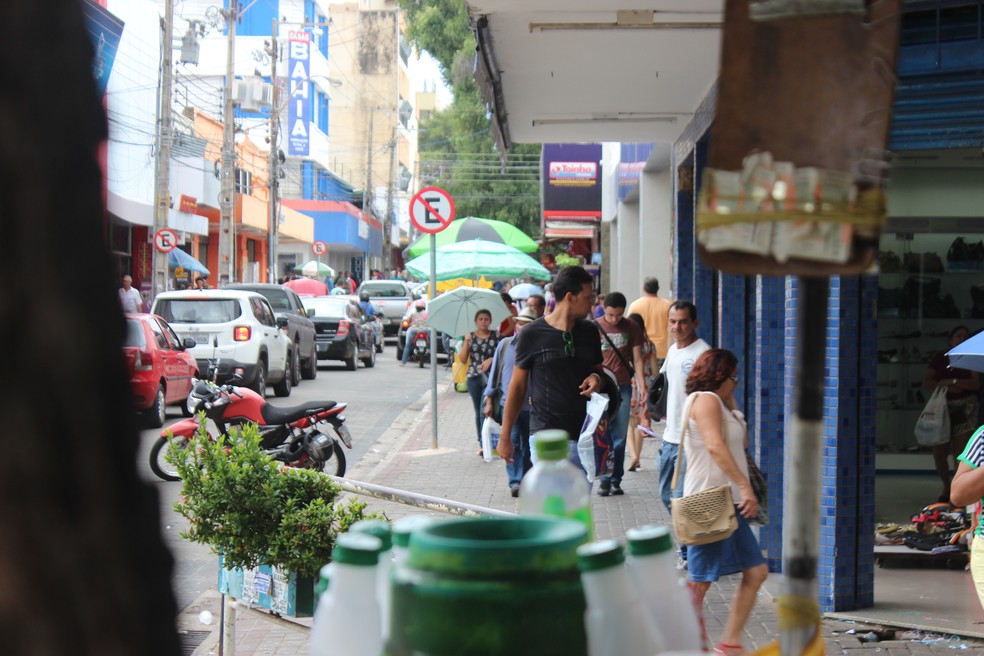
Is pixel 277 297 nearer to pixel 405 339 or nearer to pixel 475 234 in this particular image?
pixel 405 339

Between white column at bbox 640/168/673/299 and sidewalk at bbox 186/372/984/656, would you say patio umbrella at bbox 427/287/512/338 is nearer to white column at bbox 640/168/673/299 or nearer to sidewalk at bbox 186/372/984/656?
sidewalk at bbox 186/372/984/656

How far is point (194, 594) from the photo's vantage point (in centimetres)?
735

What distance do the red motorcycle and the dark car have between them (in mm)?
13499

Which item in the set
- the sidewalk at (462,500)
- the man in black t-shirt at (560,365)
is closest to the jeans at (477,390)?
the sidewalk at (462,500)

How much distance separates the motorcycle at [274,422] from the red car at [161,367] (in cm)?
217

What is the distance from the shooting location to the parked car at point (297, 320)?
22.2 meters

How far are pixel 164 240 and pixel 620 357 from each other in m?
19.1

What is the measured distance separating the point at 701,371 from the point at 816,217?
4433 millimetres

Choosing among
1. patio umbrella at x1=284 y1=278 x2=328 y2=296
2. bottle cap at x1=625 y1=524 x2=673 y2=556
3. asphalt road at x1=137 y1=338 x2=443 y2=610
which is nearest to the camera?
bottle cap at x1=625 y1=524 x2=673 y2=556

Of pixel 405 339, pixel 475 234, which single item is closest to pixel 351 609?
pixel 475 234

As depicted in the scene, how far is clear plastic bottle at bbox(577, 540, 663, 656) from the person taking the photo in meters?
1.70

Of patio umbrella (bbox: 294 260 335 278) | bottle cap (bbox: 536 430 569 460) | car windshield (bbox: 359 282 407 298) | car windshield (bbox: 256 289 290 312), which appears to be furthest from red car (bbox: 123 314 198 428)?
patio umbrella (bbox: 294 260 335 278)

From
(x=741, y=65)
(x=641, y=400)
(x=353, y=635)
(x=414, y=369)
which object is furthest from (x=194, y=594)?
(x=414, y=369)

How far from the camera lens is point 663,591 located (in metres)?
1.89
